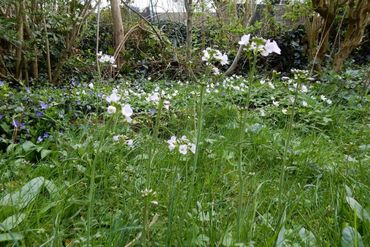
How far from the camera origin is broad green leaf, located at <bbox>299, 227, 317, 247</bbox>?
3.48 ft

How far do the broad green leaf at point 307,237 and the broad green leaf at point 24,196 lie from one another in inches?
37.9

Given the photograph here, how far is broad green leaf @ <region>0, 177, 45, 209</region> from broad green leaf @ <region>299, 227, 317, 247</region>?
964 mm

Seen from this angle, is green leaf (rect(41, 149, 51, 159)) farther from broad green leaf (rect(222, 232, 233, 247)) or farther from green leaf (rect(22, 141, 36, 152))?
broad green leaf (rect(222, 232, 233, 247))

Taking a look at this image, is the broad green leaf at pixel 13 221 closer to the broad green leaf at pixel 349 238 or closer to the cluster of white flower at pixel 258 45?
the cluster of white flower at pixel 258 45

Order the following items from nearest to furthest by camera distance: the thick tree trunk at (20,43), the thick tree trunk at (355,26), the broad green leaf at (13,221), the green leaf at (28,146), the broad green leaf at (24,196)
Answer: the broad green leaf at (13,221), the broad green leaf at (24,196), the green leaf at (28,146), the thick tree trunk at (20,43), the thick tree trunk at (355,26)

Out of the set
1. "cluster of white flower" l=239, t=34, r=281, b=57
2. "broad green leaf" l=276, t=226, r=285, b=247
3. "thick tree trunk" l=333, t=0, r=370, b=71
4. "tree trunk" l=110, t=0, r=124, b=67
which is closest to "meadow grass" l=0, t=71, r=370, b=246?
"broad green leaf" l=276, t=226, r=285, b=247

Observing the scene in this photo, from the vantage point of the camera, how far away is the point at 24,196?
1.35 m

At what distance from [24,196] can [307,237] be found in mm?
1040

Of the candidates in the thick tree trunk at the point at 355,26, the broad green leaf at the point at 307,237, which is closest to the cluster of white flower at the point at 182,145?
the broad green leaf at the point at 307,237

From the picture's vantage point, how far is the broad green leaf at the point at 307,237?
3.48 ft

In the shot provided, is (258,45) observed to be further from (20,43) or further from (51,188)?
(20,43)

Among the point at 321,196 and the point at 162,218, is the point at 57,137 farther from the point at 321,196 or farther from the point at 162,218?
the point at 321,196

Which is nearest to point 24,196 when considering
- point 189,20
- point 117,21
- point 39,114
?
point 39,114

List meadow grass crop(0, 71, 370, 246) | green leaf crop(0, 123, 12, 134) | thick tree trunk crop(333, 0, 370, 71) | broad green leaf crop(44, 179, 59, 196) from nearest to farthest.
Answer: meadow grass crop(0, 71, 370, 246) → broad green leaf crop(44, 179, 59, 196) → green leaf crop(0, 123, 12, 134) → thick tree trunk crop(333, 0, 370, 71)
